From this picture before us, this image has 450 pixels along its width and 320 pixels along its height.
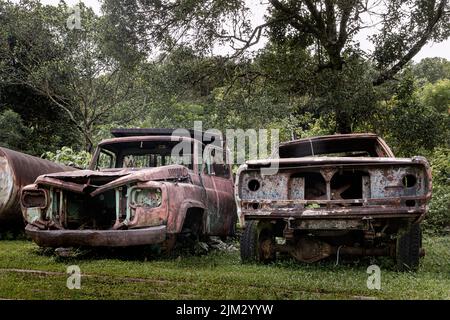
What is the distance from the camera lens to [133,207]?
19.2 ft

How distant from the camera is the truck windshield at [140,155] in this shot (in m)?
7.30

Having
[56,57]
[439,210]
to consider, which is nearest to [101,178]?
[439,210]

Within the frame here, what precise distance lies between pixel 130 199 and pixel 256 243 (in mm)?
1537

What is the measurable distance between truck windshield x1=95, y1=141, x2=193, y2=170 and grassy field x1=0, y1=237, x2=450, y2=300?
1.42 m

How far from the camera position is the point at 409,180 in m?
5.34

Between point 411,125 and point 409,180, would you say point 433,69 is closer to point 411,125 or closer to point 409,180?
point 411,125

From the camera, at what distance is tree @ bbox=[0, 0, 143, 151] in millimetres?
21031

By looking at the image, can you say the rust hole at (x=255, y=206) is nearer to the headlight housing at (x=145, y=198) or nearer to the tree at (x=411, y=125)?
the headlight housing at (x=145, y=198)

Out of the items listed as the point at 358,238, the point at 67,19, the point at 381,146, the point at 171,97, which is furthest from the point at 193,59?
the point at 67,19

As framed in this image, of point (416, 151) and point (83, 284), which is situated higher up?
point (416, 151)

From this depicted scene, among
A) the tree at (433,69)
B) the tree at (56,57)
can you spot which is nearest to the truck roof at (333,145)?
the tree at (56,57)

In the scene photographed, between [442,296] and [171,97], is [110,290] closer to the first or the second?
[442,296]

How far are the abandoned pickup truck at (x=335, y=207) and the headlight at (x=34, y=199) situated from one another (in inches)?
95.5

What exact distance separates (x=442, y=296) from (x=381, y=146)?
112 inches
